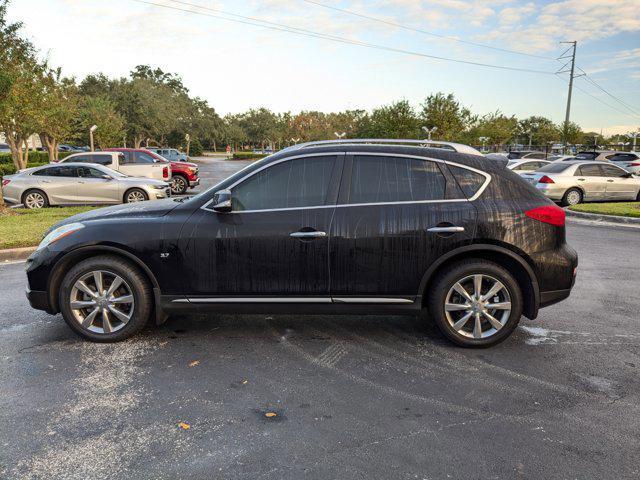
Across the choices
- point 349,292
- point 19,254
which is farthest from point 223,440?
point 19,254

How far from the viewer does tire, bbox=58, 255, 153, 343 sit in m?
4.36

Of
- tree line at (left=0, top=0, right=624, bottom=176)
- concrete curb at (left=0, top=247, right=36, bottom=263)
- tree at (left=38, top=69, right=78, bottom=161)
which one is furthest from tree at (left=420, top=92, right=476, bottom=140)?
concrete curb at (left=0, top=247, right=36, bottom=263)

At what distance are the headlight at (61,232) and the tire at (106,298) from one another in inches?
12.0

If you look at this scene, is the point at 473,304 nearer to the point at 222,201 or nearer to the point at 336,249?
the point at 336,249

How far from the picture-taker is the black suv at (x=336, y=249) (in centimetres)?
421

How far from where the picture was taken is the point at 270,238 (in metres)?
4.22

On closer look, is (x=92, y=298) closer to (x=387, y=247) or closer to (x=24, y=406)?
(x=24, y=406)

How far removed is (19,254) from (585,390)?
341 inches

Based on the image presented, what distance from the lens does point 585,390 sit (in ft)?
11.9

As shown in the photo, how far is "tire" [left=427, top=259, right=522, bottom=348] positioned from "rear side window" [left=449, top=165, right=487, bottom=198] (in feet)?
2.07

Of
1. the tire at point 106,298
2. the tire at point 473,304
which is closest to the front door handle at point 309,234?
the tire at point 473,304

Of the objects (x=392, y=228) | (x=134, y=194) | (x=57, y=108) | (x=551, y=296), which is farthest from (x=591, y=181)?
(x=57, y=108)

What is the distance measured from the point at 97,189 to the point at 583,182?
15118 millimetres

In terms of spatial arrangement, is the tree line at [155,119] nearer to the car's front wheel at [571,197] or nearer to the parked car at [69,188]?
the parked car at [69,188]
